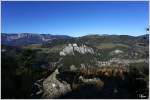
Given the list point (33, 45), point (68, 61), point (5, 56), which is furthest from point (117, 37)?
point (5, 56)

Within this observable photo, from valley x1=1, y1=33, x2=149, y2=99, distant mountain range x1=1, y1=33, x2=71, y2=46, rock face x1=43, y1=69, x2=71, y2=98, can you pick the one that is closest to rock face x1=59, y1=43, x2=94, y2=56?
valley x1=1, y1=33, x2=149, y2=99

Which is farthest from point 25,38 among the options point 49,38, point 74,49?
point 74,49

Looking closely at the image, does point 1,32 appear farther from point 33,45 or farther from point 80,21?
point 80,21

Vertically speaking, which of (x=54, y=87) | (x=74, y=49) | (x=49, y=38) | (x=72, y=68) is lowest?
(x=54, y=87)

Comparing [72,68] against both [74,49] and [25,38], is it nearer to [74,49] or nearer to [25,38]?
[74,49]

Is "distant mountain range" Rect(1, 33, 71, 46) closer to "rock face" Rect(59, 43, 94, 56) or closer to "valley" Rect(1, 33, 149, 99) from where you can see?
"valley" Rect(1, 33, 149, 99)

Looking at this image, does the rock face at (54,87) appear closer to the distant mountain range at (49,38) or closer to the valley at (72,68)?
the valley at (72,68)
